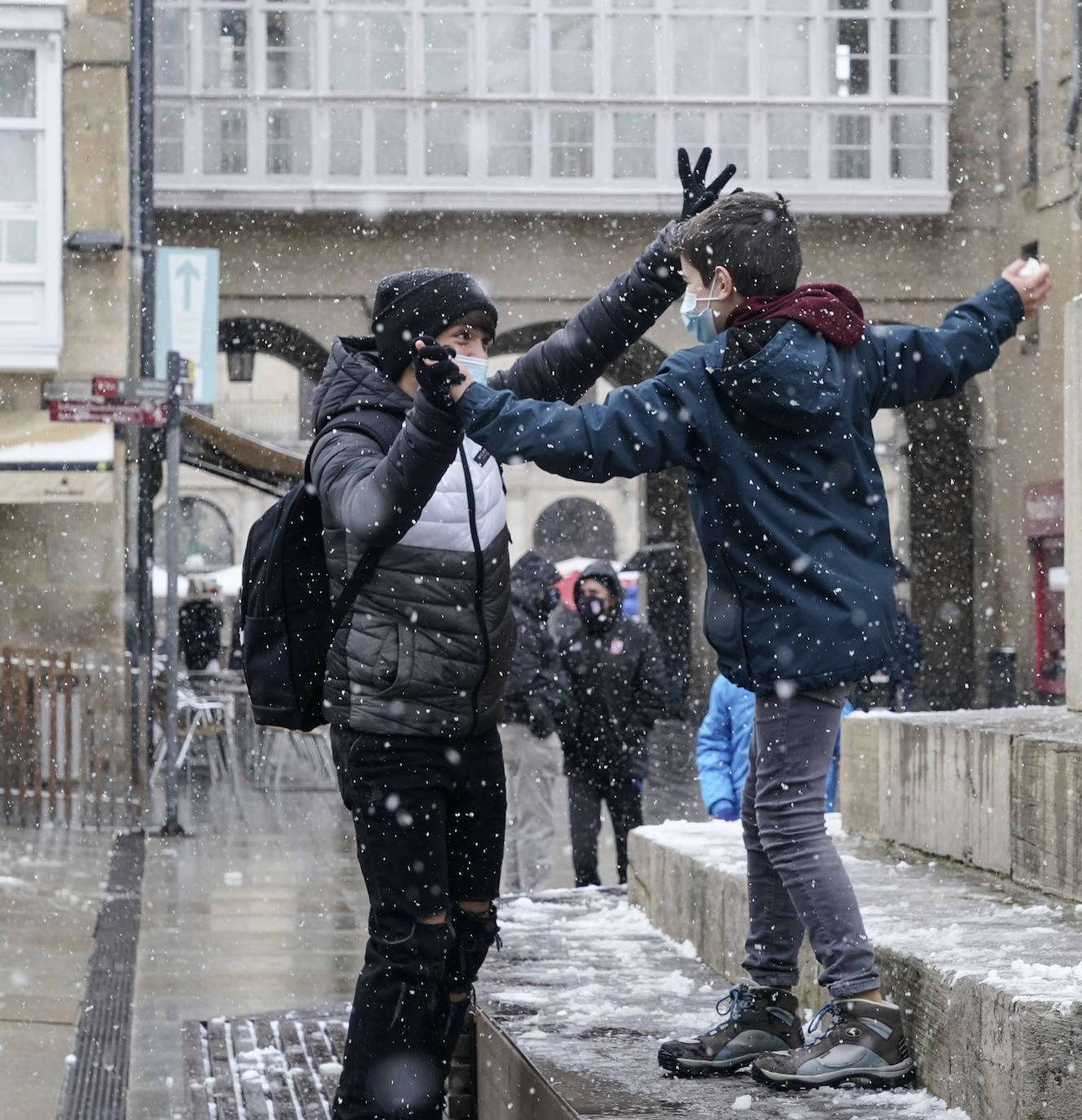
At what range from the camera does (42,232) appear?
1695cm

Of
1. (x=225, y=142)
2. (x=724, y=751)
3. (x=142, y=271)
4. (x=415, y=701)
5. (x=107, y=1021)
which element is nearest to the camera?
(x=415, y=701)

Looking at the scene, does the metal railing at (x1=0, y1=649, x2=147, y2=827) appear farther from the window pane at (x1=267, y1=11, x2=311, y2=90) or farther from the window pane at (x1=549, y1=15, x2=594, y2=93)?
the window pane at (x1=549, y1=15, x2=594, y2=93)

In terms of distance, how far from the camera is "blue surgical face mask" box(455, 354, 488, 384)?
3.66m

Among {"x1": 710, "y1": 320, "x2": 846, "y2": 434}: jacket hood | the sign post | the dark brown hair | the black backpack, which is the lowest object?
the black backpack

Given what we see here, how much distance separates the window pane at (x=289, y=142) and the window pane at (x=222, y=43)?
547 mm

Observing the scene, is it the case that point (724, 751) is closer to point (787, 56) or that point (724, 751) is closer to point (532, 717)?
point (532, 717)

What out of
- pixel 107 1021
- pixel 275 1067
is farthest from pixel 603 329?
pixel 107 1021

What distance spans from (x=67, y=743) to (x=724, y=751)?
6844mm

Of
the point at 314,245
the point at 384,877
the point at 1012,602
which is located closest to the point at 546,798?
the point at 384,877

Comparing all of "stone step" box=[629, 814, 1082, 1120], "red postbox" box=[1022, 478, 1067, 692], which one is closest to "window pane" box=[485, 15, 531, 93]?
"red postbox" box=[1022, 478, 1067, 692]

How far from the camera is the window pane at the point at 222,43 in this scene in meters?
21.7

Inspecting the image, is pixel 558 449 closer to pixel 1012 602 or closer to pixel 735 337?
pixel 735 337

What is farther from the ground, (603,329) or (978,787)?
(603,329)

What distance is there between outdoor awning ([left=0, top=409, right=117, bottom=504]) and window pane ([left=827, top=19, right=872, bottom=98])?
10.8 m
